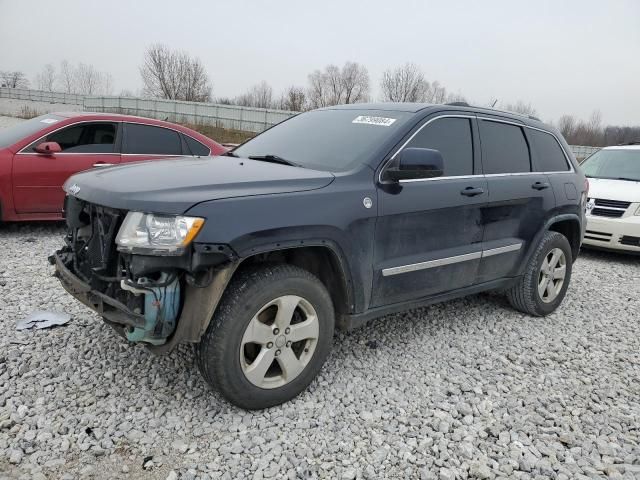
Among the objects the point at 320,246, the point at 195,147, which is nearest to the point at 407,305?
the point at 320,246

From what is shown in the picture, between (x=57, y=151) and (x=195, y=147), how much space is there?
180 centimetres

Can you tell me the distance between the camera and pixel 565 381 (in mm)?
3404

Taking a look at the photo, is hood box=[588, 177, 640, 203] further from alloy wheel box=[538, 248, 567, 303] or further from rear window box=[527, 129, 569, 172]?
alloy wheel box=[538, 248, 567, 303]

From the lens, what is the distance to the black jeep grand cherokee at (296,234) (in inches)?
95.7

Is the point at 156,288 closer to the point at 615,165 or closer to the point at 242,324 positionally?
the point at 242,324

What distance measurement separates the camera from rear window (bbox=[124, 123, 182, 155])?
6613 millimetres

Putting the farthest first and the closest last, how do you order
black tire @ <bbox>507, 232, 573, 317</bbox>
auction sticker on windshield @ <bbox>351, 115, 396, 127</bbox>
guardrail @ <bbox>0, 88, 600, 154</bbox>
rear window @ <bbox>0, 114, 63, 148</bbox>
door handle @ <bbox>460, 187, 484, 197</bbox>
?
guardrail @ <bbox>0, 88, 600, 154</bbox>
rear window @ <bbox>0, 114, 63, 148</bbox>
black tire @ <bbox>507, 232, 573, 317</bbox>
door handle @ <bbox>460, 187, 484, 197</bbox>
auction sticker on windshield @ <bbox>351, 115, 396, 127</bbox>

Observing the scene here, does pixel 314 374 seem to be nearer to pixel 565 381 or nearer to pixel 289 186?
pixel 289 186

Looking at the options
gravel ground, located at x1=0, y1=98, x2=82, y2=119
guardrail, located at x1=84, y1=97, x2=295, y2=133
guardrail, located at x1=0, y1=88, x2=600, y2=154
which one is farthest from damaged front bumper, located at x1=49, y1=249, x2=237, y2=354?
gravel ground, located at x1=0, y1=98, x2=82, y2=119

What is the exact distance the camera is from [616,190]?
7375 mm

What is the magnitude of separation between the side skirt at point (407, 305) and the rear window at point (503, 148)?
0.93 m

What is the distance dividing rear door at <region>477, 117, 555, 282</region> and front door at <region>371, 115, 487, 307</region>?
139 mm

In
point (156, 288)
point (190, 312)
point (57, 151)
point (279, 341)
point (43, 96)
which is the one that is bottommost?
point (279, 341)

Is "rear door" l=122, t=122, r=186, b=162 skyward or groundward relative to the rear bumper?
skyward
